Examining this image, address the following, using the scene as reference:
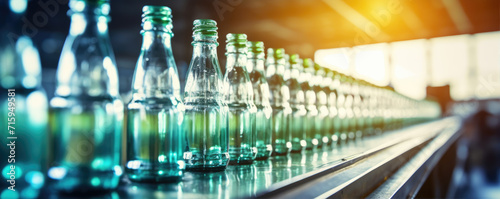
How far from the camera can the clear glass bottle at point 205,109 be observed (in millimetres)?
659

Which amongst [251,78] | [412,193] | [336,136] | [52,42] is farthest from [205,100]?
[52,42]

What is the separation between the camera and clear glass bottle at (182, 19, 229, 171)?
0.66 metres

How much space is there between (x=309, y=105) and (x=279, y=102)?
19cm

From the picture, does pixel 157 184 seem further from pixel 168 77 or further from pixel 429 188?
pixel 429 188

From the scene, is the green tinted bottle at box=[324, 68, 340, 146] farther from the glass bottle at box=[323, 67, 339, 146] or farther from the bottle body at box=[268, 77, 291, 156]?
the bottle body at box=[268, 77, 291, 156]

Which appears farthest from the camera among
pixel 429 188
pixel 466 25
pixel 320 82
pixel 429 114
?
A: pixel 466 25

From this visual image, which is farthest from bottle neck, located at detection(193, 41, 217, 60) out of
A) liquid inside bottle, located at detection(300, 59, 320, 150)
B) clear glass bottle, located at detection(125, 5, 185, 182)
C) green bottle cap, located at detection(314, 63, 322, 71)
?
green bottle cap, located at detection(314, 63, 322, 71)

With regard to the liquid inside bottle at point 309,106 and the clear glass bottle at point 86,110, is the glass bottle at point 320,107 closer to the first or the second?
the liquid inside bottle at point 309,106

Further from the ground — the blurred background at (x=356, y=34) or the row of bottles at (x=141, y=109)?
the blurred background at (x=356, y=34)

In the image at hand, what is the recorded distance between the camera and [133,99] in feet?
1.82

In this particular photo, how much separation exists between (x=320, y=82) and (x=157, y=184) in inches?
32.6

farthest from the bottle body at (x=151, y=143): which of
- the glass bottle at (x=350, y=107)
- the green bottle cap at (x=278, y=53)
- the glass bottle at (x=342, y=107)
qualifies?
the glass bottle at (x=350, y=107)

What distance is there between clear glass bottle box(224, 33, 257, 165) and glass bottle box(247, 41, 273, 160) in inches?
2.1

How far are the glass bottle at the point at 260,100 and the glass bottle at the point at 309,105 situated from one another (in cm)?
24
